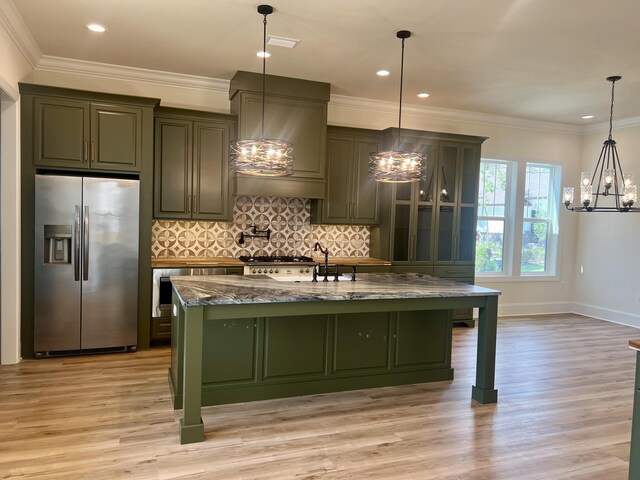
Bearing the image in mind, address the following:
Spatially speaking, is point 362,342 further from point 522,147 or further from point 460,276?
point 522,147

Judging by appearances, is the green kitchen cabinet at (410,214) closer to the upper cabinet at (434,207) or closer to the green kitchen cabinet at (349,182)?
the upper cabinet at (434,207)

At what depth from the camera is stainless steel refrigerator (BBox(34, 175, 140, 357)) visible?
430cm

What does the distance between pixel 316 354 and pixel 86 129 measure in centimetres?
303

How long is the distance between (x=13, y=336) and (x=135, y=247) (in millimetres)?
1288

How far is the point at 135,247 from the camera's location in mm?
4586

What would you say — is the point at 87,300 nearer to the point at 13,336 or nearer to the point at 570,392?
the point at 13,336

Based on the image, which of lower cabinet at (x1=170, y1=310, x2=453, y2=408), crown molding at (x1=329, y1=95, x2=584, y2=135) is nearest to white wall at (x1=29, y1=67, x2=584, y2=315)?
crown molding at (x1=329, y1=95, x2=584, y2=135)

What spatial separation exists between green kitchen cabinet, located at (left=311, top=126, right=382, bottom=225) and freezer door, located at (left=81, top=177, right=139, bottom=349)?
2178mm

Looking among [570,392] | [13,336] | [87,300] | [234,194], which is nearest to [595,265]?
[570,392]

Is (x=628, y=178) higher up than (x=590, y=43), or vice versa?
(x=590, y=43)

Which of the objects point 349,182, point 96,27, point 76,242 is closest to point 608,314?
point 349,182

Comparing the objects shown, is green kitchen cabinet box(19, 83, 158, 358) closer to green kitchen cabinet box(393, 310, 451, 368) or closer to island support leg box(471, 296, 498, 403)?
green kitchen cabinet box(393, 310, 451, 368)

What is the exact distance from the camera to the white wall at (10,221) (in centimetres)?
412

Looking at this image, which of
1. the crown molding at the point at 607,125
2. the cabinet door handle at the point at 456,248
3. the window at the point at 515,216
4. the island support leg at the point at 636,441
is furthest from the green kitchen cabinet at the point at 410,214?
the island support leg at the point at 636,441
